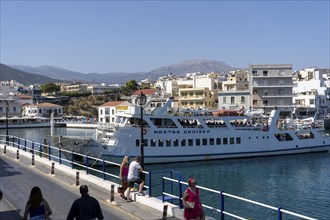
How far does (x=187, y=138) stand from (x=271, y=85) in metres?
41.8

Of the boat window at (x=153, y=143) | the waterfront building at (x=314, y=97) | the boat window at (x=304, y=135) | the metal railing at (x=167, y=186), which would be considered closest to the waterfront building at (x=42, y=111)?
the waterfront building at (x=314, y=97)

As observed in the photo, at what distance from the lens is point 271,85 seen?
2960 inches

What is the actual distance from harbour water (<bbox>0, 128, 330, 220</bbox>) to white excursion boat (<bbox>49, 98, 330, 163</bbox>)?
40.1 inches

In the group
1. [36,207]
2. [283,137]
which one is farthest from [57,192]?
[283,137]

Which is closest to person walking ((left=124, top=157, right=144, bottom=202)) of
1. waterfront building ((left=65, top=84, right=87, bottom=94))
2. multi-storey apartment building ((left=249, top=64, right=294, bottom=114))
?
multi-storey apartment building ((left=249, top=64, right=294, bottom=114))

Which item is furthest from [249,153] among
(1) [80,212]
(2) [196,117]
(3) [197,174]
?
(1) [80,212]

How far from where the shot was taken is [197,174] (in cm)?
3219

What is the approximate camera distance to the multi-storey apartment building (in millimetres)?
74312

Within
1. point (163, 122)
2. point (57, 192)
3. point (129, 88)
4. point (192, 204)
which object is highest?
point (129, 88)

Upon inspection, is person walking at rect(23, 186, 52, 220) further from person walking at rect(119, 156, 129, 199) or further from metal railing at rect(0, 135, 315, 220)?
person walking at rect(119, 156, 129, 199)

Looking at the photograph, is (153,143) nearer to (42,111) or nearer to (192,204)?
(192,204)

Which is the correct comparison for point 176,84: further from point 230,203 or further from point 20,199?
point 20,199

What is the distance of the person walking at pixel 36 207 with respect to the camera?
7.58 metres

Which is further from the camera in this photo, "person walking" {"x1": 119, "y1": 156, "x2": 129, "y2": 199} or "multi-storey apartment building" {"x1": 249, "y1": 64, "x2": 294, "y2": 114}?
"multi-storey apartment building" {"x1": 249, "y1": 64, "x2": 294, "y2": 114}
